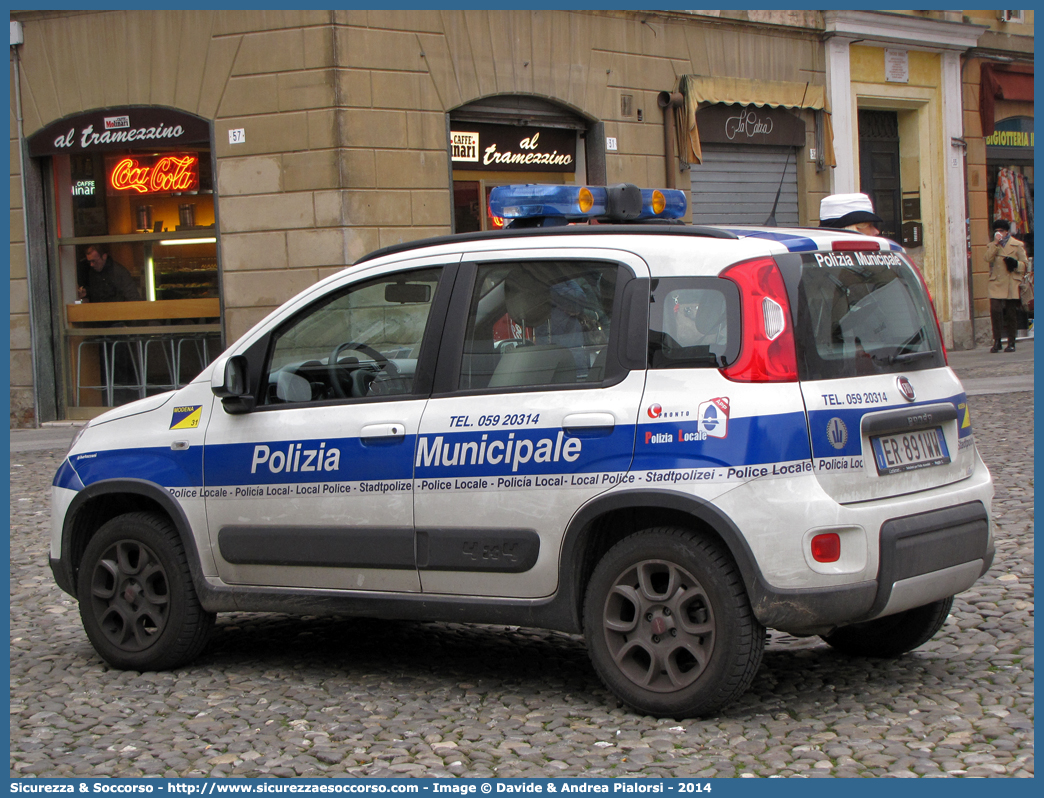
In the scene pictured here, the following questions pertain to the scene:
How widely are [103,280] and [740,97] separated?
28.7 feet

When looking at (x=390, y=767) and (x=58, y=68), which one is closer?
(x=390, y=767)

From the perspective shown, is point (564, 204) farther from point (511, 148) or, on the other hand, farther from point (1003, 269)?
point (1003, 269)

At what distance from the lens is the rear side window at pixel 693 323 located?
14.4ft

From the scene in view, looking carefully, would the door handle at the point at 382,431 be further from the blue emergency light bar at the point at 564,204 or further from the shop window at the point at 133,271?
the shop window at the point at 133,271

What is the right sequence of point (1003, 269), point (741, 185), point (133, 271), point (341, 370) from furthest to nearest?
point (1003, 269), point (741, 185), point (133, 271), point (341, 370)

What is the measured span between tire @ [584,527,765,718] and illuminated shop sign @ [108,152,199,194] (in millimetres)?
11645

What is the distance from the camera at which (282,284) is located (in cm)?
1445

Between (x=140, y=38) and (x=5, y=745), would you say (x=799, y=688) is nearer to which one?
(x=5, y=745)

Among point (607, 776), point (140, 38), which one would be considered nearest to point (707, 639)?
point (607, 776)

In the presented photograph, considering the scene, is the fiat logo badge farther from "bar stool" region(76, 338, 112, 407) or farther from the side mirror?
"bar stool" region(76, 338, 112, 407)

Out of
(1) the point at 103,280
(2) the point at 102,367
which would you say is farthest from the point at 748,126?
(2) the point at 102,367

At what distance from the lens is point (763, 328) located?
4.34m

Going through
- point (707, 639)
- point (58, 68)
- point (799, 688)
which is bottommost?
point (799, 688)

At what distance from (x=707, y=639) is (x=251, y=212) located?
11191 millimetres
